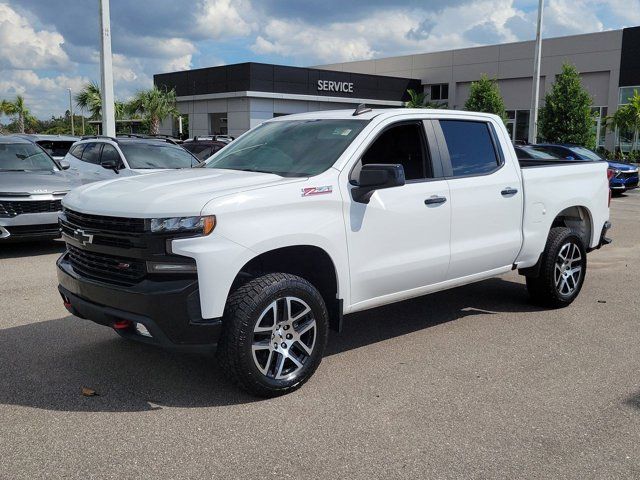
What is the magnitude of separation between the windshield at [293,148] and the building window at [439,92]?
42.8 metres

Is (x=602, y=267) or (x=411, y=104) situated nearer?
(x=602, y=267)

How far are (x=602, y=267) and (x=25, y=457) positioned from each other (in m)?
7.72

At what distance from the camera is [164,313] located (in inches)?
150

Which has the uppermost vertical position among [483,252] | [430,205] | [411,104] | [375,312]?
[411,104]

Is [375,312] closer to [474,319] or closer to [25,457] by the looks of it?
[474,319]

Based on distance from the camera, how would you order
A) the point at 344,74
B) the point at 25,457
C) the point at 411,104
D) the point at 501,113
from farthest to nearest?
the point at 411,104 → the point at 344,74 → the point at 501,113 → the point at 25,457

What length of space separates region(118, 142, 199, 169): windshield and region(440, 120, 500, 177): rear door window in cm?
683

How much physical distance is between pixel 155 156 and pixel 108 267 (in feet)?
26.3

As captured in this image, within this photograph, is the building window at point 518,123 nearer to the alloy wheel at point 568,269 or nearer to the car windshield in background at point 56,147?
the car windshield in background at point 56,147

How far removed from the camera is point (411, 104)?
1715 inches

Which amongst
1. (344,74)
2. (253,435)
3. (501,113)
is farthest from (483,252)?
(344,74)

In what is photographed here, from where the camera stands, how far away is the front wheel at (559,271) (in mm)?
6281

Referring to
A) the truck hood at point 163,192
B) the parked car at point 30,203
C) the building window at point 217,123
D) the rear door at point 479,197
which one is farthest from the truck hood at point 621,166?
the building window at point 217,123

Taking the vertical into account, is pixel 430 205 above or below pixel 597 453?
above
